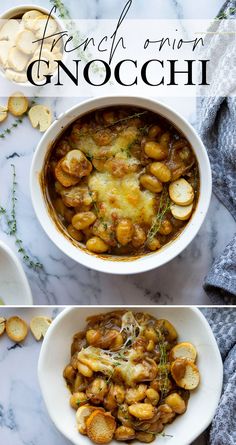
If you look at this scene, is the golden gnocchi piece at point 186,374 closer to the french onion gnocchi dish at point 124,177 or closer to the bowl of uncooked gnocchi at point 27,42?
the french onion gnocchi dish at point 124,177

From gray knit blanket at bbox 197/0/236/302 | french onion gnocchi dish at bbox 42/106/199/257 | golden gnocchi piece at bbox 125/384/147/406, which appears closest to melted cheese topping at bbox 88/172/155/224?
french onion gnocchi dish at bbox 42/106/199/257

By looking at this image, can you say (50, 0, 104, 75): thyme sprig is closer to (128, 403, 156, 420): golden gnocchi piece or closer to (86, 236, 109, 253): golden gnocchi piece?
(86, 236, 109, 253): golden gnocchi piece

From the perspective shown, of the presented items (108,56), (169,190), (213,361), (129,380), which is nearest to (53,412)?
(129,380)

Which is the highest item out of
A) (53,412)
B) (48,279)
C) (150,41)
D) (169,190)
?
(150,41)

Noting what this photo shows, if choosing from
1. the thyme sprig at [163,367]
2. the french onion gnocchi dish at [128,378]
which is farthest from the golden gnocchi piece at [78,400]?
the thyme sprig at [163,367]

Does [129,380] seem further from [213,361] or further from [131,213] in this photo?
[131,213]

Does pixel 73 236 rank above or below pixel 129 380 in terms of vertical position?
above

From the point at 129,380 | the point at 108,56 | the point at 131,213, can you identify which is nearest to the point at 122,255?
the point at 131,213
